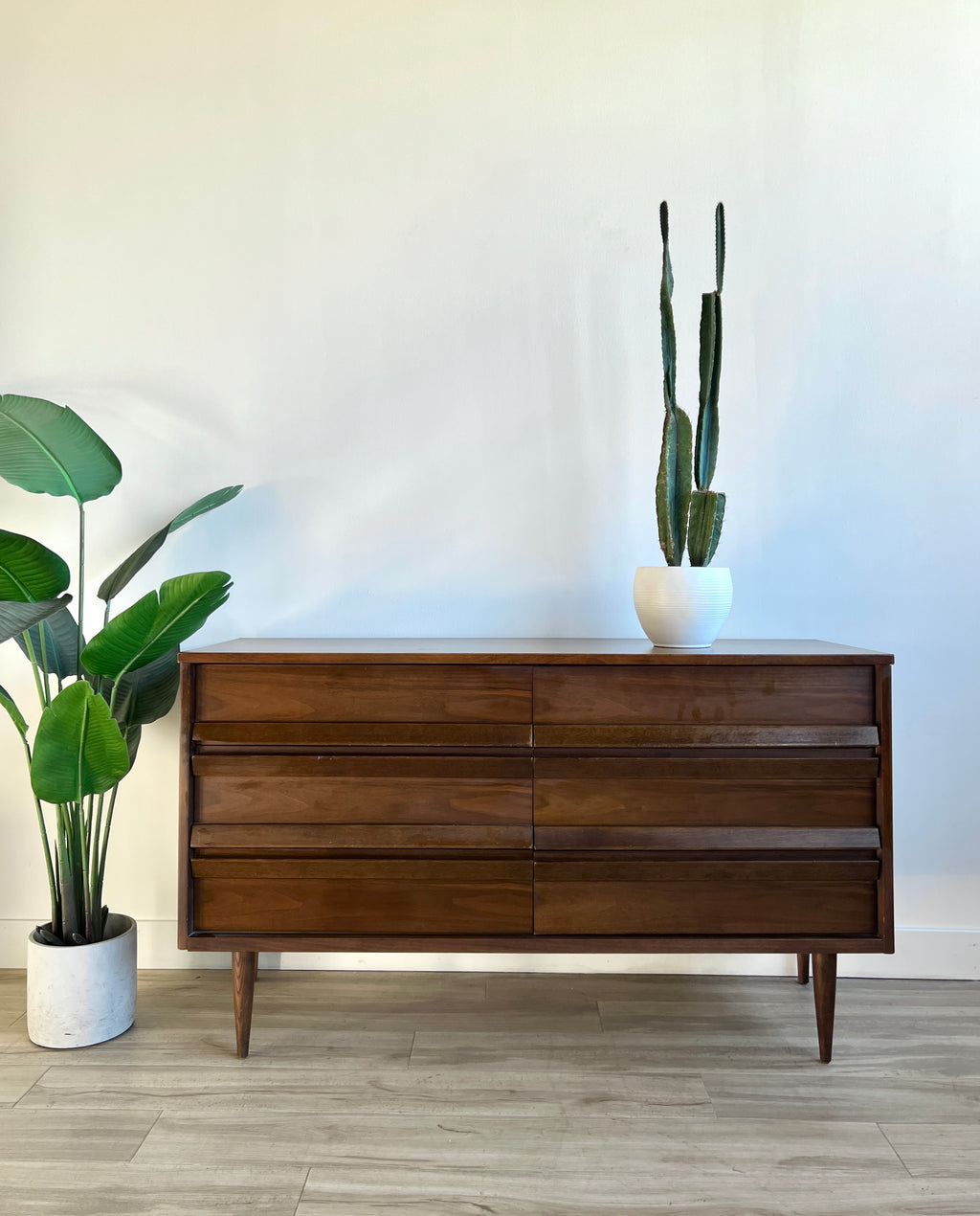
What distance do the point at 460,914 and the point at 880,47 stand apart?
219 cm

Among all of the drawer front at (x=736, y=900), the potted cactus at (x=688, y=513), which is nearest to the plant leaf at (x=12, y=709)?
the drawer front at (x=736, y=900)

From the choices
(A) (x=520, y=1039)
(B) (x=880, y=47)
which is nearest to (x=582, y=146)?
(B) (x=880, y=47)

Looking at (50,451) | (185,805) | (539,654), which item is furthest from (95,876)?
(539,654)

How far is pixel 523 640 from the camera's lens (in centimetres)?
201

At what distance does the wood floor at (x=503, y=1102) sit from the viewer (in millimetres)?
1315

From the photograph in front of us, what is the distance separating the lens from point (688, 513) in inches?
70.2

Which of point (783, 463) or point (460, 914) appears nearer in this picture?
point (460, 914)

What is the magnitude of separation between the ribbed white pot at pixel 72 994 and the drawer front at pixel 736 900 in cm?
95

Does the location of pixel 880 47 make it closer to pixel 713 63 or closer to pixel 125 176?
pixel 713 63

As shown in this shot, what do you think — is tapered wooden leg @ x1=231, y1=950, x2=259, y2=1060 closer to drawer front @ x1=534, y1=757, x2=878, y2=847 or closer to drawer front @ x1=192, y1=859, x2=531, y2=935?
drawer front @ x1=192, y1=859, x2=531, y2=935

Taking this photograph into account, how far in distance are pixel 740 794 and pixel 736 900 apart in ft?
0.65

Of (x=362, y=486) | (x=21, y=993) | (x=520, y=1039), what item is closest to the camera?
(x=520, y=1039)

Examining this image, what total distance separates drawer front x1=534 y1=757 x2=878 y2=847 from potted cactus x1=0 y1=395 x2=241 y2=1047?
2.70 feet

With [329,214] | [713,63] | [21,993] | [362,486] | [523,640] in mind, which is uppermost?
[713,63]
